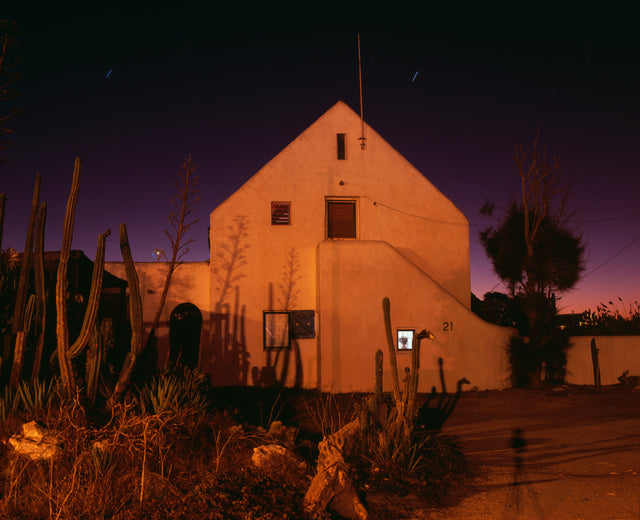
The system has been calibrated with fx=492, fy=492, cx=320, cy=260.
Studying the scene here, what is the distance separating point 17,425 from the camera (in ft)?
21.5

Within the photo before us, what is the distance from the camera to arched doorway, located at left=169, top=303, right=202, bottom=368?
14891mm

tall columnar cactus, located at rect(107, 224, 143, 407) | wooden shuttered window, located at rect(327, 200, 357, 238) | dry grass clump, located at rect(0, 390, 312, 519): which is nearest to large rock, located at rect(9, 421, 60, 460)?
dry grass clump, located at rect(0, 390, 312, 519)

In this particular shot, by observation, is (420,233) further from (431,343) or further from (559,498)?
(559,498)

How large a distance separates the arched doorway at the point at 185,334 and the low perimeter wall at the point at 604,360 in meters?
11.4

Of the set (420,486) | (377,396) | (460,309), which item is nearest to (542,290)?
(460,309)

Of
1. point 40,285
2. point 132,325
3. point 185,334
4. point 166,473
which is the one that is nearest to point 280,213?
point 185,334

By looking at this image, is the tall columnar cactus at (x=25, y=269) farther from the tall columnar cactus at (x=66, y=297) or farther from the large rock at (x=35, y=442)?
the large rock at (x=35, y=442)

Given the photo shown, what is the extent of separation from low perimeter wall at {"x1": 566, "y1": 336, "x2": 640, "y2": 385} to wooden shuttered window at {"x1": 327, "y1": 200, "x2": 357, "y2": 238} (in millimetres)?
7528

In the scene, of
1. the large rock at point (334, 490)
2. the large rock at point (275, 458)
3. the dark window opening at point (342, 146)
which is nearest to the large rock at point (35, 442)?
the large rock at point (275, 458)

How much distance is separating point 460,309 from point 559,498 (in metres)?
8.58

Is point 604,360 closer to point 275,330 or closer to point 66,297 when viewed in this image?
point 275,330

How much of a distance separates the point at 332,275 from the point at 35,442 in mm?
8651

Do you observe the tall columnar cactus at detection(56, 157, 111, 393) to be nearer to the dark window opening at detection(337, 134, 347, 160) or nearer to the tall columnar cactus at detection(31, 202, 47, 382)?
the tall columnar cactus at detection(31, 202, 47, 382)

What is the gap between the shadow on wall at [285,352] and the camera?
14.2m
